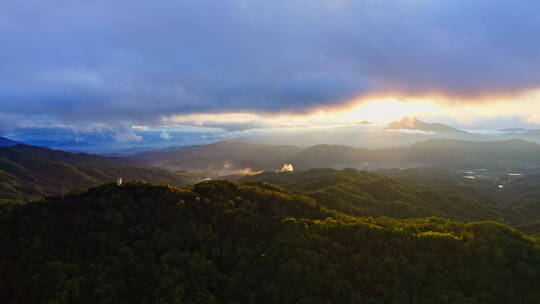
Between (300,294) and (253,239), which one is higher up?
(253,239)

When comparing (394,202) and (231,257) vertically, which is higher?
(231,257)

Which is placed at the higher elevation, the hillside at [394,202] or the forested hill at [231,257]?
the forested hill at [231,257]

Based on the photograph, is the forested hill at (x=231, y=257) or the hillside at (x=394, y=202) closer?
the forested hill at (x=231, y=257)

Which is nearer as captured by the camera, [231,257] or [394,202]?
[231,257]

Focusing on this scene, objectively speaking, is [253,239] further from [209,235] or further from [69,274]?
[69,274]

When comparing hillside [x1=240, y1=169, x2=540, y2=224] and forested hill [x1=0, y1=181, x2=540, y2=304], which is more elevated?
forested hill [x1=0, y1=181, x2=540, y2=304]

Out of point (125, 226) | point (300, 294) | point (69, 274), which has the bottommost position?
point (300, 294)

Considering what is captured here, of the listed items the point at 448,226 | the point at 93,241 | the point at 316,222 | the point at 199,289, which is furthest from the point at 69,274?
the point at 448,226

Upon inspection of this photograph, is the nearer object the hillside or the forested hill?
the forested hill
